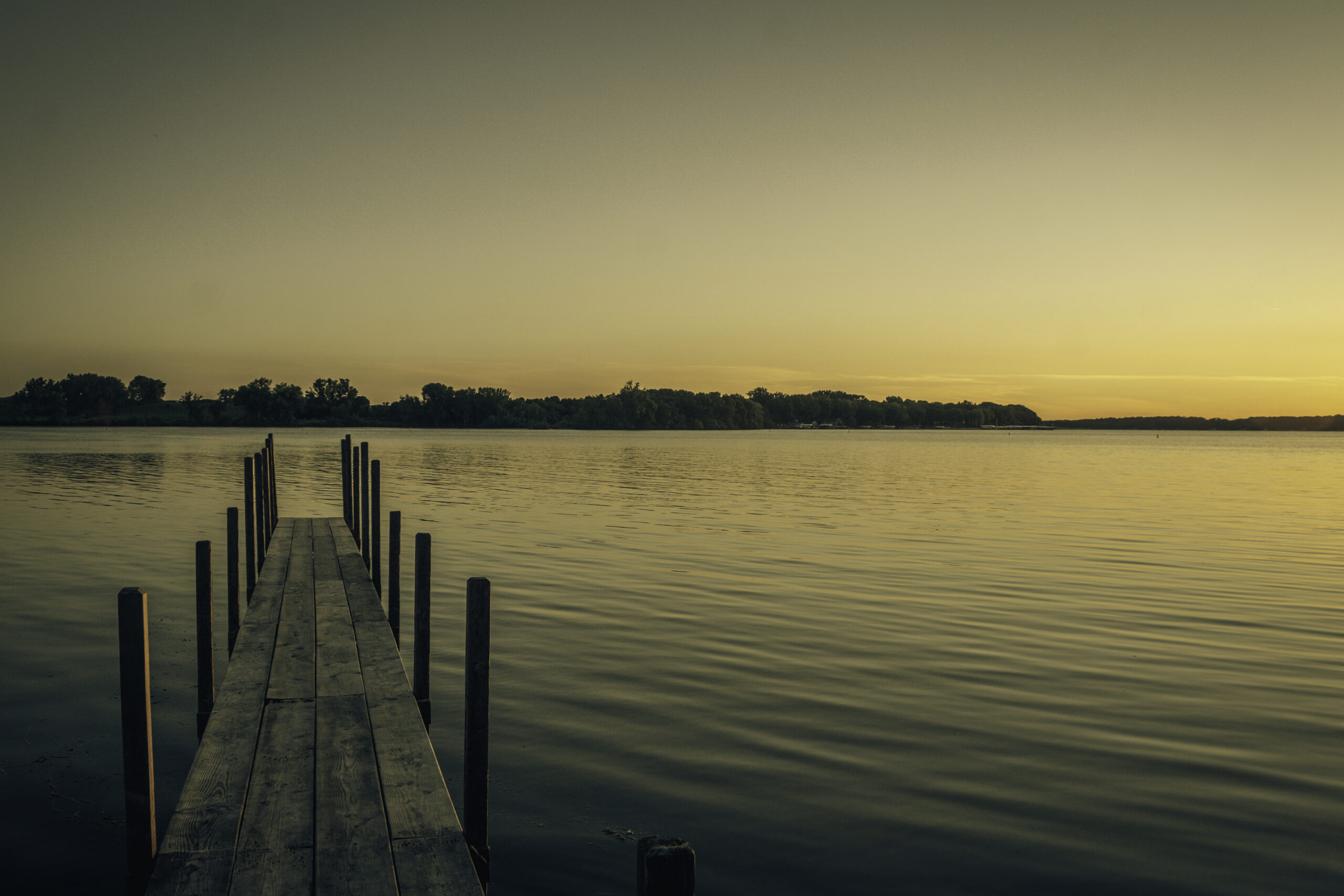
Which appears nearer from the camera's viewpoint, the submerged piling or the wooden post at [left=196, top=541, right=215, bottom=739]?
the wooden post at [left=196, top=541, right=215, bottom=739]

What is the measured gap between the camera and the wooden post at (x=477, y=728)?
17.8 feet

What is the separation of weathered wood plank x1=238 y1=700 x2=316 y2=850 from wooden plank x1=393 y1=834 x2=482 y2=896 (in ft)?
1.79

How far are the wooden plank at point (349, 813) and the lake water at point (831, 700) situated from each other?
1237mm

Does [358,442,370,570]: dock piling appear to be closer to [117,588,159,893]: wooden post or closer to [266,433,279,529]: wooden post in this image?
[266,433,279,529]: wooden post

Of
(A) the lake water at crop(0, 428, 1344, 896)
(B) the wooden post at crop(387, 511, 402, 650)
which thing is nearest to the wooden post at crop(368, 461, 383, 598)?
(A) the lake water at crop(0, 428, 1344, 896)

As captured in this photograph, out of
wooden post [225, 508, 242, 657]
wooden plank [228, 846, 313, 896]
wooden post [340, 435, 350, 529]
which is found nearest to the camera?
wooden plank [228, 846, 313, 896]

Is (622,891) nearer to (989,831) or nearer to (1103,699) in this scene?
(989,831)

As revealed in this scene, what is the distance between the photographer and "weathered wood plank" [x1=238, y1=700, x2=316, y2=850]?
4.76 metres

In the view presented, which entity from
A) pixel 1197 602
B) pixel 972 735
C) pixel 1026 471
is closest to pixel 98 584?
pixel 972 735

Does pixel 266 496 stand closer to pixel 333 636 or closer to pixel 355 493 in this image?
pixel 355 493

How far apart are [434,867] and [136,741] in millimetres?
1795

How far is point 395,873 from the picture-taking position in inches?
173

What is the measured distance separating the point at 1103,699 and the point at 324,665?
302 inches

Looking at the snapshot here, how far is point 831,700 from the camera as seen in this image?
945cm
